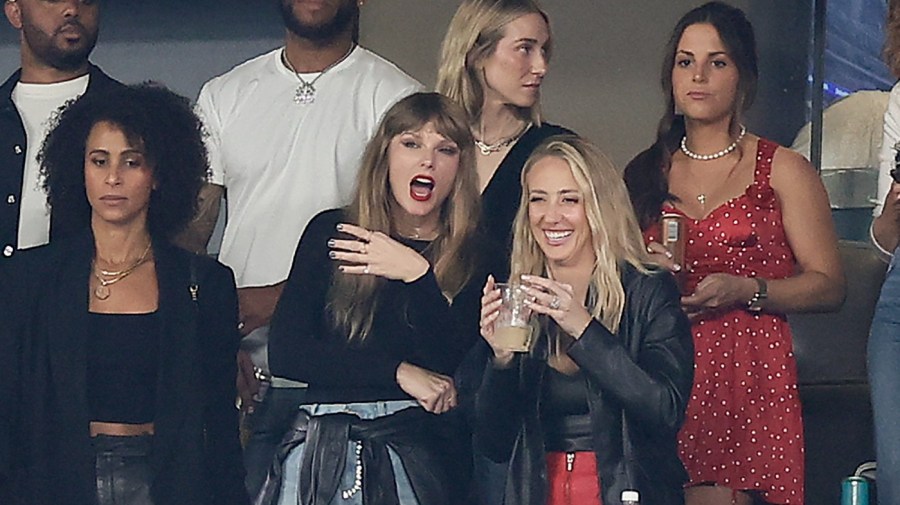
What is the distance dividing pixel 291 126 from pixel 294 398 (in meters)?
0.49

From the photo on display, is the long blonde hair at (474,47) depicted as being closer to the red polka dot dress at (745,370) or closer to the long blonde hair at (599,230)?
the long blonde hair at (599,230)

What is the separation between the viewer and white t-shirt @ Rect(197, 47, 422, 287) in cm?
302

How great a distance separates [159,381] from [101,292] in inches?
7.2

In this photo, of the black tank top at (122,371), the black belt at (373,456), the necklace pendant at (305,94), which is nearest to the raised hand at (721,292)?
the black belt at (373,456)

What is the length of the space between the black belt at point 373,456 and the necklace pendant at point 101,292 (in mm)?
401

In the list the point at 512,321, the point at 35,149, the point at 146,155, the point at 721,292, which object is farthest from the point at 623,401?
the point at 35,149

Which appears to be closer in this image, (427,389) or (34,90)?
(427,389)

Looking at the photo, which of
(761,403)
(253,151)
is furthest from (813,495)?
(253,151)

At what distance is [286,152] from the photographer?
306 cm

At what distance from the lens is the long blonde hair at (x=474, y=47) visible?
298 cm

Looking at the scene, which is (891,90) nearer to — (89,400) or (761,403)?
(761,403)

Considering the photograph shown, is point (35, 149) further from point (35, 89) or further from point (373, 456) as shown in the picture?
point (373, 456)

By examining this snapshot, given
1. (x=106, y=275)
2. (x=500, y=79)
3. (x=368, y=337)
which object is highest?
(x=500, y=79)

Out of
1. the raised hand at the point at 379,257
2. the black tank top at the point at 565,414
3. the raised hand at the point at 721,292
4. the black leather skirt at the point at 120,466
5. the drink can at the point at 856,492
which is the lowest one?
the drink can at the point at 856,492
